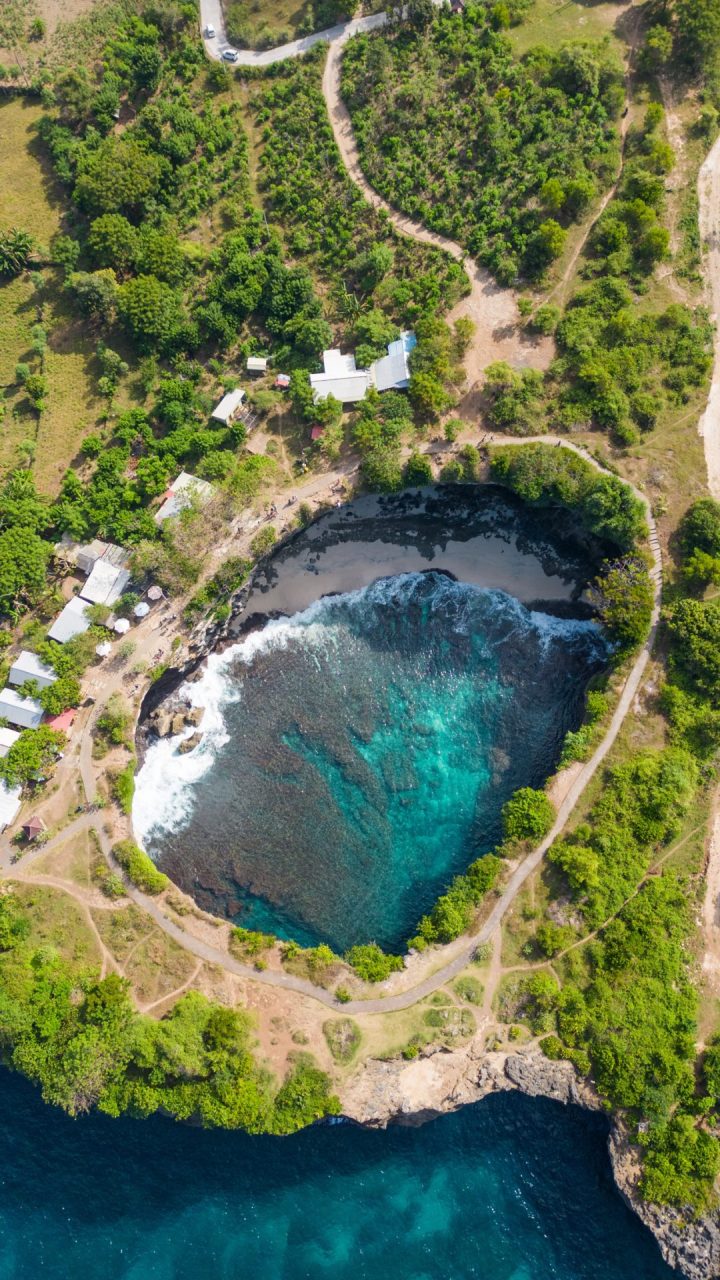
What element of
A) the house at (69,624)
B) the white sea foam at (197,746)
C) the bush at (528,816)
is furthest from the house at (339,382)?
the bush at (528,816)

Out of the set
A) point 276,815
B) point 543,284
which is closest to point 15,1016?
point 276,815

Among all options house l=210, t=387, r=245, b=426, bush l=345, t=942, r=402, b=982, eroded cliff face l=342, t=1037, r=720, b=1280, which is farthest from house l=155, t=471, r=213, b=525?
eroded cliff face l=342, t=1037, r=720, b=1280

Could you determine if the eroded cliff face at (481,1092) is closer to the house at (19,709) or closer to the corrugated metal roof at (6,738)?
the corrugated metal roof at (6,738)

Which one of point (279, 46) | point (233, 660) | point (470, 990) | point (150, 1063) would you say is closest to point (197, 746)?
point (233, 660)

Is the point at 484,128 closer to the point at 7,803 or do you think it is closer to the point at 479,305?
the point at 479,305

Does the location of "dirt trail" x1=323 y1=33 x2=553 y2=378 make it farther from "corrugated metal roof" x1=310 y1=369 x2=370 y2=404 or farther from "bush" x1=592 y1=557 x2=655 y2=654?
"bush" x1=592 y1=557 x2=655 y2=654

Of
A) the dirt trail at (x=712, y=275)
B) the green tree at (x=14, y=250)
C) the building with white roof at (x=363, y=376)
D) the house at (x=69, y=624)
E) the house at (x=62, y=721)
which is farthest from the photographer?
the green tree at (x=14, y=250)
